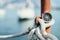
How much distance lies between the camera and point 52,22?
633 mm

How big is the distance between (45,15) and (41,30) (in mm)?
54

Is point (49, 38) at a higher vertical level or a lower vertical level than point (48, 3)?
lower

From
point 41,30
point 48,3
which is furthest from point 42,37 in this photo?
point 48,3

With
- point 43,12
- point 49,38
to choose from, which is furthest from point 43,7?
point 49,38

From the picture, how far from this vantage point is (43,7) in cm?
65

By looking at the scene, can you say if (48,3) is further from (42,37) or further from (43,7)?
(42,37)

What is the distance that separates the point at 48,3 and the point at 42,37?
125 millimetres

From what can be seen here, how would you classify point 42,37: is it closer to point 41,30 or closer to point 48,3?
point 41,30

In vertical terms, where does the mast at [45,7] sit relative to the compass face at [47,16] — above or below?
above

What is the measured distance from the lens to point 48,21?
626 mm

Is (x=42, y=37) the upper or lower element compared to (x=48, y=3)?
lower

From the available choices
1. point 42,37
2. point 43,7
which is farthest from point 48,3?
point 42,37

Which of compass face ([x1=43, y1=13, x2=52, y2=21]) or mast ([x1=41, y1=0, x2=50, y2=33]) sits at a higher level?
mast ([x1=41, y1=0, x2=50, y2=33])

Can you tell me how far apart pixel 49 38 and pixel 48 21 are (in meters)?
0.07
